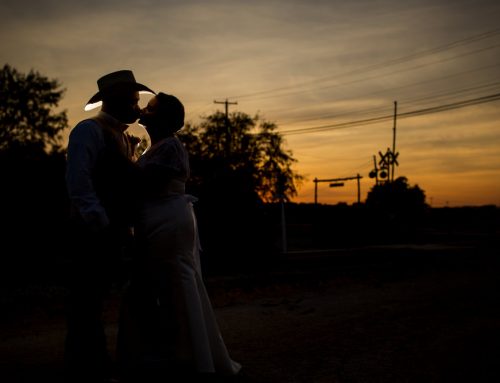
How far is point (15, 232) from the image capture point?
15.1m

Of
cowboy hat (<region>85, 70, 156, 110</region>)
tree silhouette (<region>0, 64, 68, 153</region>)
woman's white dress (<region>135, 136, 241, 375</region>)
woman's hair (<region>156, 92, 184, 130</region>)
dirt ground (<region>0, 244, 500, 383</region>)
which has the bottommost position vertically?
dirt ground (<region>0, 244, 500, 383</region>)

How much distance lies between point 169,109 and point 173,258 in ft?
3.79

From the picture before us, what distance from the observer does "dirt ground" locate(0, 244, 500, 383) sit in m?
4.86

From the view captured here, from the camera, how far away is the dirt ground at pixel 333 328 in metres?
4.86

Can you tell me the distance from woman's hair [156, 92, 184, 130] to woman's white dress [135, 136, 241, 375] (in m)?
0.14

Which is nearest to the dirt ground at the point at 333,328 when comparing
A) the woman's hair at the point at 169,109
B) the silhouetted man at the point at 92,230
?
the silhouetted man at the point at 92,230

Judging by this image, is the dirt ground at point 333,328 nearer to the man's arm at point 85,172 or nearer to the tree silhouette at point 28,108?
the man's arm at point 85,172

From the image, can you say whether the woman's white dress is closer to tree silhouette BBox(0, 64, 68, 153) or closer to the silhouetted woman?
the silhouetted woman

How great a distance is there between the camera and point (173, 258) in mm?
4398

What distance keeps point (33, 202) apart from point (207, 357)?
39.9 feet

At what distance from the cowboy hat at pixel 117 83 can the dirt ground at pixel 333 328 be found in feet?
7.64

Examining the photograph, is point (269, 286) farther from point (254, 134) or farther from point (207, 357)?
point (254, 134)

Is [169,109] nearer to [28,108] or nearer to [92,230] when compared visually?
[92,230]

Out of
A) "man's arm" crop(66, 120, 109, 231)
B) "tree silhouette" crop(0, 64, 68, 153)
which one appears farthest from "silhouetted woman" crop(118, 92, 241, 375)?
"tree silhouette" crop(0, 64, 68, 153)
